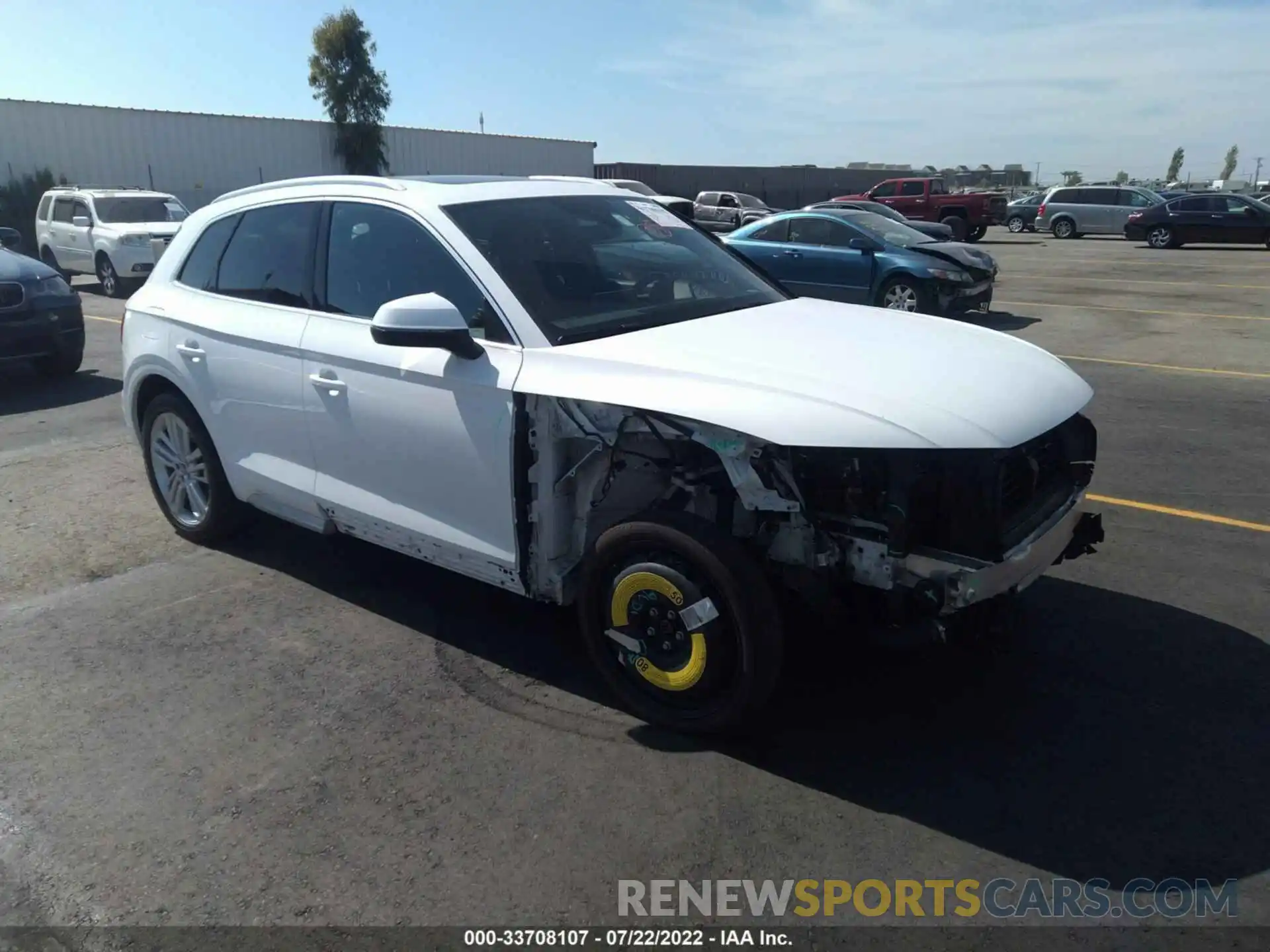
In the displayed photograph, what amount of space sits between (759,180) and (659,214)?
49.8 m

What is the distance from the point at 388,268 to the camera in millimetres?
4168

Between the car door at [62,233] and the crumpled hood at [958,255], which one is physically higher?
the crumpled hood at [958,255]

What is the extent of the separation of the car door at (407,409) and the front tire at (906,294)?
9645 mm

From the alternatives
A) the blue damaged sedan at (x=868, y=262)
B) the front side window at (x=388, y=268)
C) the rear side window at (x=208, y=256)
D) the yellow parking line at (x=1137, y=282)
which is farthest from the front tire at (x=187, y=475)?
the yellow parking line at (x=1137, y=282)

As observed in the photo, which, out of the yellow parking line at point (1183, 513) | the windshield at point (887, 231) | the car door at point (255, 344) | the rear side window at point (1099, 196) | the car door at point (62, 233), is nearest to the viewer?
the car door at point (255, 344)

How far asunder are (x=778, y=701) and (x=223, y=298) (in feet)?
10.9

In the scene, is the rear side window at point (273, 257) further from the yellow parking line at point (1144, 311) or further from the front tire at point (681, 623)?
the yellow parking line at point (1144, 311)

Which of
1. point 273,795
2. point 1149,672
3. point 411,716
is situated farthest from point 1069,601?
point 273,795

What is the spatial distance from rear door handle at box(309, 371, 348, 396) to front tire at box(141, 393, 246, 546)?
46.3 inches

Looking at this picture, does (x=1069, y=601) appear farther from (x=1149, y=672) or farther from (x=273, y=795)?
(x=273, y=795)

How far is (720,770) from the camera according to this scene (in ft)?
11.0

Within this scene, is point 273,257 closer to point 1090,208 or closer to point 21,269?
point 21,269

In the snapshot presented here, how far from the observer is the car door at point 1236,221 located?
2767 centimetres

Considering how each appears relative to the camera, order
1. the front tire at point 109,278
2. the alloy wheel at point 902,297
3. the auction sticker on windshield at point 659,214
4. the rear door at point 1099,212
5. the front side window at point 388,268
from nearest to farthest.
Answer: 1. the front side window at point 388,268
2. the auction sticker on windshield at point 659,214
3. the alloy wheel at point 902,297
4. the front tire at point 109,278
5. the rear door at point 1099,212
